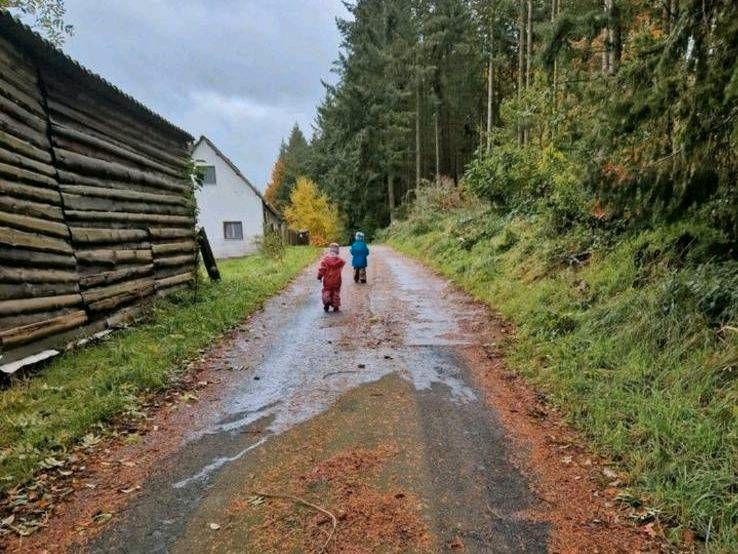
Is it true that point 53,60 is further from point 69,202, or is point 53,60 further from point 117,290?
point 117,290

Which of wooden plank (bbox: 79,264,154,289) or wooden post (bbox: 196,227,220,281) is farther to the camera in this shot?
wooden post (bbox: 196,227,220,281)

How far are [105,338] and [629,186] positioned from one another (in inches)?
304

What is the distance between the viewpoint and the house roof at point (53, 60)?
20.9ft

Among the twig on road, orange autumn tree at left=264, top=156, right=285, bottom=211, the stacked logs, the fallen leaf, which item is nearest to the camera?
the twig on road

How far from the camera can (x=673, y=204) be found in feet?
16.7

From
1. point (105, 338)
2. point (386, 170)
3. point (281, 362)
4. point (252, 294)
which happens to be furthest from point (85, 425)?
point (386, 170)

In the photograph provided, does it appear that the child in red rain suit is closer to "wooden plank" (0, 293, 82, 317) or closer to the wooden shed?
the wooden shed

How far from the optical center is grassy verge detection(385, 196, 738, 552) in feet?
11.3

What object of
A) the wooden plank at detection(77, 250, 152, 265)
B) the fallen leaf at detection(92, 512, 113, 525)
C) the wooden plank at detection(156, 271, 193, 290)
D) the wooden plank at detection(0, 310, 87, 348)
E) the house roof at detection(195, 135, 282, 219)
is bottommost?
the fallen leaf at detection(92, 512, 113, 525)

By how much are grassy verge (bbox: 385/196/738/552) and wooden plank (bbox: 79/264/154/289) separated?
21.9 feet

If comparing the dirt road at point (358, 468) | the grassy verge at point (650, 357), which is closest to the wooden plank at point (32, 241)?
the dirt road at point (358, 468)

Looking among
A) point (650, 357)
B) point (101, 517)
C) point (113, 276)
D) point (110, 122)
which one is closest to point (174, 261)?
point (113, 276)

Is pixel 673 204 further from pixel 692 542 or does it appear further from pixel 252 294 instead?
pixel 252 294

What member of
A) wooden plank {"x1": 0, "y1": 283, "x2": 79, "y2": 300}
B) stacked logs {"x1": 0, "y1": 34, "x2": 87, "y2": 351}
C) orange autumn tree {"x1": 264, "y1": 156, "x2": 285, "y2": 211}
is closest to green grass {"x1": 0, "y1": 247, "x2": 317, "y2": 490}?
stacked logs {"x1": 0, "y1": 34, "x2": 87, "y2": 351}
